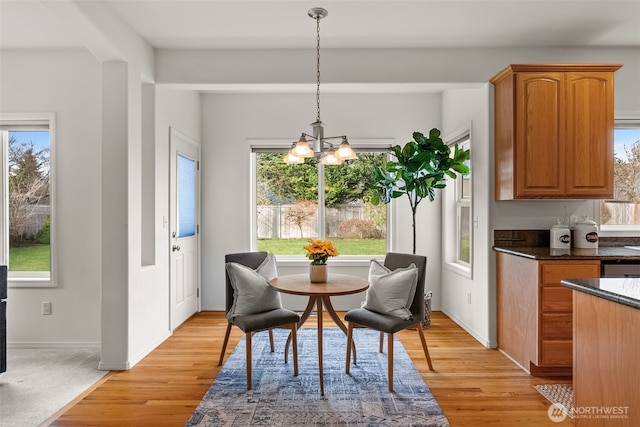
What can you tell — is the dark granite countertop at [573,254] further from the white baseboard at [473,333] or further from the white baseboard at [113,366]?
the white baseboard at [113,366]


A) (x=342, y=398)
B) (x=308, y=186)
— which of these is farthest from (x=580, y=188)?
(x=308, y=186)

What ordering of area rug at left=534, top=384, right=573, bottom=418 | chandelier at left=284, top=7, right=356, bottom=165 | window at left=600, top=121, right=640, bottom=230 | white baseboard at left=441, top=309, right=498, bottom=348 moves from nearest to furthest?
area rug at left=534, top=384, right=573, bottom=418
chandelier at left=284, top=7, right=356, bottom=165
white baseboard at left=441, top=309, right=498, bottom=348
window at left=600, top=121, right=640, bottom=230

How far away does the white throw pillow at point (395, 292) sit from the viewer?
121 inches

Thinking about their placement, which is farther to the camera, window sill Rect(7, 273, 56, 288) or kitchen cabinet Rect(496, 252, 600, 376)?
window sill Rect(7, 273, 56, 288)

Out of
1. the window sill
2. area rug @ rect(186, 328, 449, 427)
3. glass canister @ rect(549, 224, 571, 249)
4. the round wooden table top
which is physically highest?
glass canister @ rect(549, 224, 571, 249)

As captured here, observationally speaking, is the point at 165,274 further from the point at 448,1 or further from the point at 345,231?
the point at 448,1

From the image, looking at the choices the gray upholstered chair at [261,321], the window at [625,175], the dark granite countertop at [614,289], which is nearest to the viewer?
the dark granite countertop at [614,289]

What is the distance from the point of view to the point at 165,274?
4094 mm

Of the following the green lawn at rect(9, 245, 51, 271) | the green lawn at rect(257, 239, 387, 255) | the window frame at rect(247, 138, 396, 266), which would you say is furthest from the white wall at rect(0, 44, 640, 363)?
the green lawn at rect(257, 239, 387, 255)

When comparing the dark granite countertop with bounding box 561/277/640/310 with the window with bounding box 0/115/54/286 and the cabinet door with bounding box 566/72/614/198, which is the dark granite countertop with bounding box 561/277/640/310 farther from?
the window with bounding box 0/115/54/286

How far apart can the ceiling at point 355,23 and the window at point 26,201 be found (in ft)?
2.78

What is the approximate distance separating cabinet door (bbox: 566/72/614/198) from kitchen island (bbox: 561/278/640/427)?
182 centimetres

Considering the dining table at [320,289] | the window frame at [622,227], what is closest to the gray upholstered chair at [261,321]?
the dining table at [320,289]

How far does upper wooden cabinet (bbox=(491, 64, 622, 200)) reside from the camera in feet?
11.3
